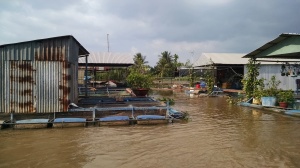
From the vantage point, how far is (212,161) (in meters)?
6.79

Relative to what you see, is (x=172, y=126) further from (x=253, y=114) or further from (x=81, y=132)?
(x=253, y=114)

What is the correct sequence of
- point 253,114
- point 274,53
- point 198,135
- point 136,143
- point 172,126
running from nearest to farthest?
point 136,143, point 198,135, point 172,126, point 253,114, point 274,53

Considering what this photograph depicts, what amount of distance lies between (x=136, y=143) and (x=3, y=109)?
620cm

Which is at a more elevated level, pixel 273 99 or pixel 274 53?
pixel 274 53

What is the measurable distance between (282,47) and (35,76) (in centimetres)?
1279

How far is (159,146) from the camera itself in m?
Answer: 8.08

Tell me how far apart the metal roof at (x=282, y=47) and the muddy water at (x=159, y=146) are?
4549mm

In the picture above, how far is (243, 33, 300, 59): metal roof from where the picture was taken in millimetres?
14156

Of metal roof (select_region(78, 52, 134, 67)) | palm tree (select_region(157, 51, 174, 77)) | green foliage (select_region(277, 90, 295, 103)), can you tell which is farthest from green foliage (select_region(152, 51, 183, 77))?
green foliage (select_region(277, 90, 295, 103))

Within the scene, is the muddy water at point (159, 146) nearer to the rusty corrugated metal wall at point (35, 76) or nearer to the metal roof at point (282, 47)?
the rusty corrugated metal wall at point (35, 76)

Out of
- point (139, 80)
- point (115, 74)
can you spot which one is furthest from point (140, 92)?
point (115, 74)

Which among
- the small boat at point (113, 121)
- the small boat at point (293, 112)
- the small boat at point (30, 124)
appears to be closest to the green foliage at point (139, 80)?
the small boat at point (113, 121)

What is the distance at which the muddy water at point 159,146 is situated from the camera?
6.71 m

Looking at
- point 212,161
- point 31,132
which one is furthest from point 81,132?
point 212,161
